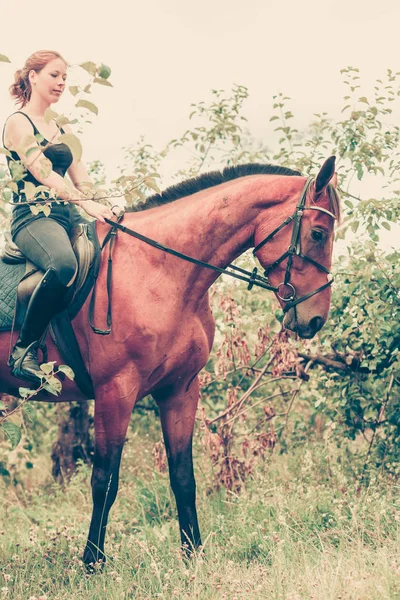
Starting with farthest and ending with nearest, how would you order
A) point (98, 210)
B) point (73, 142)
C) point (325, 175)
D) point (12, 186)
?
point (98, 210), point (325, 175), point (12, 186), point (73, 142)

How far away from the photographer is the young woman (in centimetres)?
489

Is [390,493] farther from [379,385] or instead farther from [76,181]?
[76,181]

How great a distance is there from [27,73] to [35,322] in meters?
1.68

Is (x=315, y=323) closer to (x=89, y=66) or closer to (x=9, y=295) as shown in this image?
(x=9, y=295)

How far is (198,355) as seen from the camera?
512 cm

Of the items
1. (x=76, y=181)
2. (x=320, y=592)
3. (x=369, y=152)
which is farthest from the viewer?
(x=369, y=152)

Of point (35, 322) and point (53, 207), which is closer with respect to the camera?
point (35, 322)

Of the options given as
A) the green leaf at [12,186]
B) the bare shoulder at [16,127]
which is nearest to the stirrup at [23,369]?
the bare shoulder at [16,127]

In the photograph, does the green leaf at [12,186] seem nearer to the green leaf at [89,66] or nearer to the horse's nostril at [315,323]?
the green leaf at [89,66]

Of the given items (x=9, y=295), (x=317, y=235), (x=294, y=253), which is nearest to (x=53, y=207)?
(x=9, y=295)

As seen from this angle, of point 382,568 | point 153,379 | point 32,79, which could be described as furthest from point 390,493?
point 32,79

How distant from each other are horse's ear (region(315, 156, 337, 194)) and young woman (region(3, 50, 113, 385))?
4.48ft

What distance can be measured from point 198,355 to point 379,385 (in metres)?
2.05

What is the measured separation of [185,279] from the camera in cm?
501
